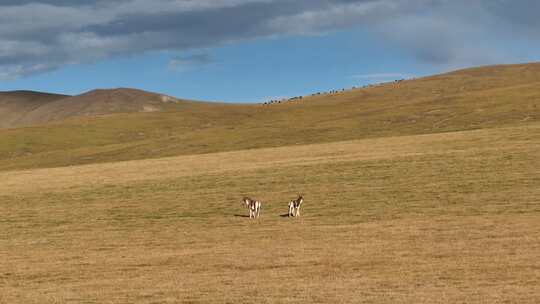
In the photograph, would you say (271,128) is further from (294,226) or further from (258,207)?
(294,226)

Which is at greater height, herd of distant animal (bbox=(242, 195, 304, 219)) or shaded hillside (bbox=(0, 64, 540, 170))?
shaded hillside (bbox=(0, 64, 540, 170))

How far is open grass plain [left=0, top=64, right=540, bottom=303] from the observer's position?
2105 cm

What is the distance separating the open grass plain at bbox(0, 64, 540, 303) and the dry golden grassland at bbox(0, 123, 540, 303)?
9 cm

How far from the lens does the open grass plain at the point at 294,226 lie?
21.1 metres

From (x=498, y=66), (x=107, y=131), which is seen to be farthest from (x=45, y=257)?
(x=498, y=66)

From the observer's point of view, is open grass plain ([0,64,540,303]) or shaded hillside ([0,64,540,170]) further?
shaded hillside ([0,64,540,170])

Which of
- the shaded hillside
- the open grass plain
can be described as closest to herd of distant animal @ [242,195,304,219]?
the open grass plain

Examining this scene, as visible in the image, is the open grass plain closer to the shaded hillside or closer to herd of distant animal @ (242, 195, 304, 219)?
herd of distant animal @ (242, 195, 304, 219)

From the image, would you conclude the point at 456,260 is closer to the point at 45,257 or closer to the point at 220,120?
the point at 45,257

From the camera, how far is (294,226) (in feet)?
109

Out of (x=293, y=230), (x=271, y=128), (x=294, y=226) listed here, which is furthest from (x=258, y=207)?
(x=271, y=128)

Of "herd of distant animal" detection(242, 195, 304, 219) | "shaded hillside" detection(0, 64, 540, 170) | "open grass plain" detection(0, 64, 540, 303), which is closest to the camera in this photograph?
"open grass plain" detection(0, 64, 540, 303)

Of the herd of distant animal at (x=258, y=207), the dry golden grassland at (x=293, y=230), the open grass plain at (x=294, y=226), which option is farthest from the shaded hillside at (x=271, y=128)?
the herd of distant animal at (x=258, y=207)

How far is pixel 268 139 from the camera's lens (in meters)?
90.9
